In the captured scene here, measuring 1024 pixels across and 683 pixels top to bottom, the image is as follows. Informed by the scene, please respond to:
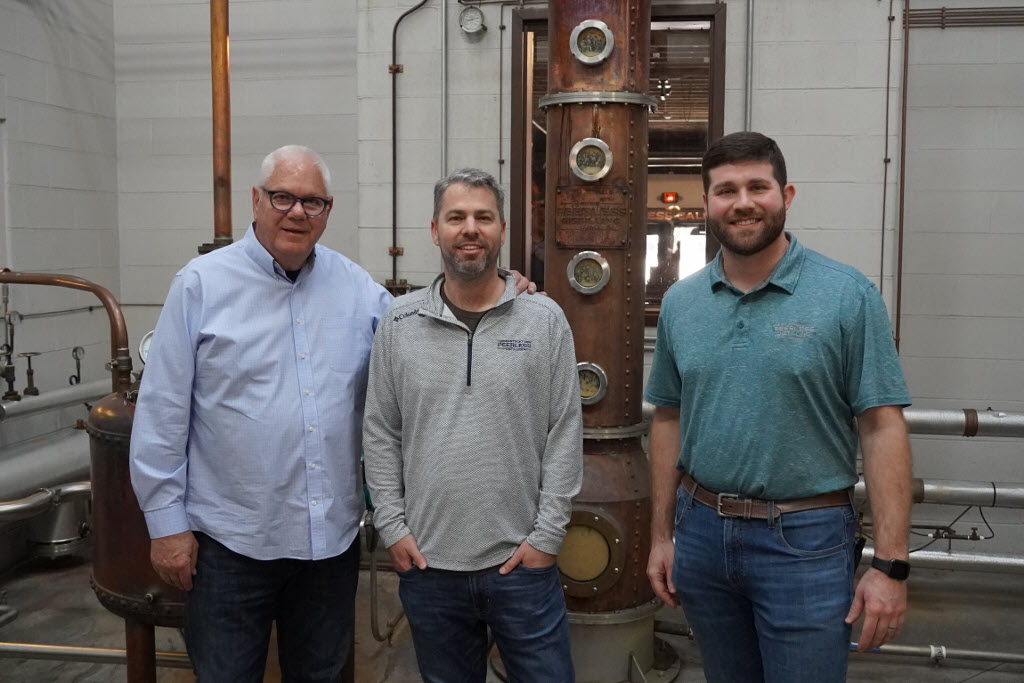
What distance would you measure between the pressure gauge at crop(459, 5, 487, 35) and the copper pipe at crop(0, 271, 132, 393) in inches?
85.2

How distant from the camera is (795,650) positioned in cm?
179

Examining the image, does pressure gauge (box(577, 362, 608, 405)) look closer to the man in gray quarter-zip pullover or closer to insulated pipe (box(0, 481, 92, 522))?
the man in gray quarter-zip pullover

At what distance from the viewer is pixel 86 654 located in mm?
3141

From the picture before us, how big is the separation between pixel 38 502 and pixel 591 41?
8.19ft

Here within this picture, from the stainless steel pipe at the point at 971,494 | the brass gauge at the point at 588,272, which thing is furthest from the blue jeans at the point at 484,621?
the stainless steel pipe at the point at 971,494

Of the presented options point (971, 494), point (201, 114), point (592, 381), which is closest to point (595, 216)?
point (592, 381)

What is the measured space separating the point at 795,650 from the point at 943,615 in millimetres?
2757

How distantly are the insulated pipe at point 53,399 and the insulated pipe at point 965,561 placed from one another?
3.83 m

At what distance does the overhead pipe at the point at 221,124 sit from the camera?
3.52 m

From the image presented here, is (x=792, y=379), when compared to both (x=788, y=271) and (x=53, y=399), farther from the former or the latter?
(x=53, y=399)

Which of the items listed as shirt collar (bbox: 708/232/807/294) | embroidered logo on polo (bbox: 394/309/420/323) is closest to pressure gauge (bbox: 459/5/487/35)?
embroidered logo on polo (bbox: 394/309/420/323)

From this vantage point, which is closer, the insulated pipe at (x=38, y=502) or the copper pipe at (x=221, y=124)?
the insulated pipe at (x=38, y=502)

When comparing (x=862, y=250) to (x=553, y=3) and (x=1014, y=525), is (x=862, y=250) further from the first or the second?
(x=553, y=3)

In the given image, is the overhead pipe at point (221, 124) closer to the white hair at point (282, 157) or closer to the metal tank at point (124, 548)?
the metal tank at point (124, 548)
